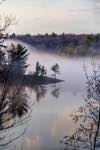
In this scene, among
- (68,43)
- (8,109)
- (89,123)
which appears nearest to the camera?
(8,109)

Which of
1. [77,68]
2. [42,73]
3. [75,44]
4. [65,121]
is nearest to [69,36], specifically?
[75,44]

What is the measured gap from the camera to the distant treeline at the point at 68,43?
278 ft

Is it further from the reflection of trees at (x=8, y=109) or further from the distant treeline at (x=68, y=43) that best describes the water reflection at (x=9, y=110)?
the distant treeline at (x=68, y=43)

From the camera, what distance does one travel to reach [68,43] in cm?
8662

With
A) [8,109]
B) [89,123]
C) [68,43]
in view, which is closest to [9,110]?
[8,109]

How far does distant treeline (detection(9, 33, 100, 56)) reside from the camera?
3333 inches

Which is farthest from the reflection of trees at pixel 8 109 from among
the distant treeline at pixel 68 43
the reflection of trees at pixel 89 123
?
the distant treeline at pixel 68 43

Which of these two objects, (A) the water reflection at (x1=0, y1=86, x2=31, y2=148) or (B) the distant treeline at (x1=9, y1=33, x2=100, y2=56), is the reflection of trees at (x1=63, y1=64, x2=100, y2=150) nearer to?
(A) the water reflection at (x1=0, y1=86, x2=31, y2=148)

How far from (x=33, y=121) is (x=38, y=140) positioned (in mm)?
4889

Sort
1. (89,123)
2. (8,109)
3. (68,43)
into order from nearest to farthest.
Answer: (8,109), (89,123), (68,43)

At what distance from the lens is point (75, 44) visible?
282 feet

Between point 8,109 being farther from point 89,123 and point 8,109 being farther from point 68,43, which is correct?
point 68,43

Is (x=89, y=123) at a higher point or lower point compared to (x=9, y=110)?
lower

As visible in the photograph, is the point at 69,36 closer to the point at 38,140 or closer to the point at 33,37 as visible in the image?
the point at 33,37
